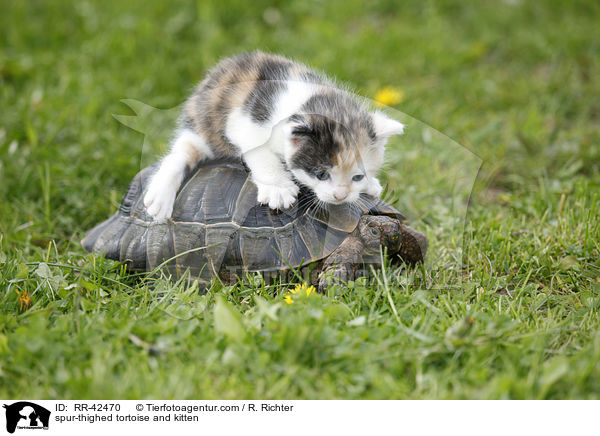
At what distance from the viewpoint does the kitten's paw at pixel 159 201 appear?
9.31 feet

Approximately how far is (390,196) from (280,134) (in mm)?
932

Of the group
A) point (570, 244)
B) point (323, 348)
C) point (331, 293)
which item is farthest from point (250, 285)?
point (570, 244)

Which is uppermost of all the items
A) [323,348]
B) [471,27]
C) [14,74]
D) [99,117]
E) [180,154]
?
[471,27]

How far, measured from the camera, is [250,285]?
2.67 meters

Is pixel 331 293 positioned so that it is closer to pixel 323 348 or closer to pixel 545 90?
pixel 323 348

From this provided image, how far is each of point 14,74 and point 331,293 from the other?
440 centimetres

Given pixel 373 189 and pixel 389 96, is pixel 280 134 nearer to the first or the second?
pixel 373 189

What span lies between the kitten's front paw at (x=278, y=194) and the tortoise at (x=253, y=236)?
0.16 feet

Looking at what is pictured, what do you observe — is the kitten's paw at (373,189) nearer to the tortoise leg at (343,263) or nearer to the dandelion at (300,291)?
the tortoise leg at (343,263)

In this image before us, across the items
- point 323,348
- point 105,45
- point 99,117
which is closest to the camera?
point 323,348

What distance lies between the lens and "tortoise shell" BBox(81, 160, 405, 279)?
270 centimetres

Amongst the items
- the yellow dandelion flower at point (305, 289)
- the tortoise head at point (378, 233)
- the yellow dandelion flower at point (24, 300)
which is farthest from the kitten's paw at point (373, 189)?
the yellow dandelion flower at point (24, 300)
